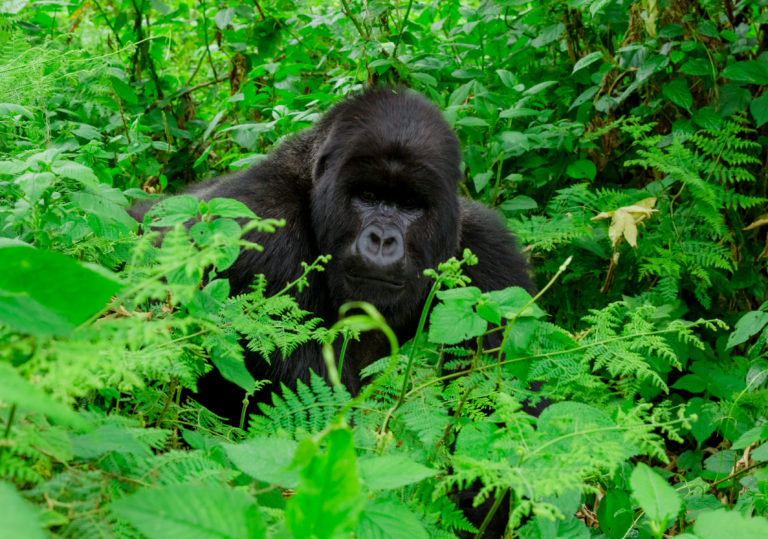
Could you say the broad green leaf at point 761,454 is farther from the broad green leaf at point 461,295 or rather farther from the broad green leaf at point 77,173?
the broad green leaf at point 77,173

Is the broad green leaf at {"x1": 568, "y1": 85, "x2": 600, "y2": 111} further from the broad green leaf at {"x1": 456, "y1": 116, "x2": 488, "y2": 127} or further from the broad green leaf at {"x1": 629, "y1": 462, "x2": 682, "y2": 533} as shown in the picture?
the broad green leaf at {"x1": 629, "y1": 462, "x2": 682, "y2": 533}

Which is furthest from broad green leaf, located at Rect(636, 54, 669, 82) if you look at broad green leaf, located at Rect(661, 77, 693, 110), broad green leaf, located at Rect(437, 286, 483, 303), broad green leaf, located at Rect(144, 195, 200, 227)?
broad green leaf, located at Rect(144, 195, 200, 227)

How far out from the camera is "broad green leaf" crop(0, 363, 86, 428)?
77 centimetres

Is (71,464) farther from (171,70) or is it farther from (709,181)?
(171,70)

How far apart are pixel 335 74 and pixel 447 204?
2.06 metres

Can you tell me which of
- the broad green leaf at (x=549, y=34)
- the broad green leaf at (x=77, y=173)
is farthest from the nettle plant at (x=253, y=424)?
the broad green leaf at (x=549, y=34)

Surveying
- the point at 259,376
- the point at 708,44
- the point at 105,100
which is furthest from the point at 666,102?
the point at 105,100

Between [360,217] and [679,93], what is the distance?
2.06 metres

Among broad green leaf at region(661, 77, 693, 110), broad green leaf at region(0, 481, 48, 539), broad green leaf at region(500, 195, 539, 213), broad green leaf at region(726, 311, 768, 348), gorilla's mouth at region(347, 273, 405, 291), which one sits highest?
broad green leaf at region(0, 481, 48, 539)

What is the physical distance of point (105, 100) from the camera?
4.45m

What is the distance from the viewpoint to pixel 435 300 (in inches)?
132

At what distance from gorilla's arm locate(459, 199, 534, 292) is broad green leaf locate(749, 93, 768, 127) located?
1.44 metres

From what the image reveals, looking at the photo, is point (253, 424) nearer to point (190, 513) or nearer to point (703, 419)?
point (190, 513)

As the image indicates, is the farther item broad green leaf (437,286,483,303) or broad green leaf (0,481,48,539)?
broad green leaf (437,286,483,303)
